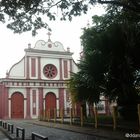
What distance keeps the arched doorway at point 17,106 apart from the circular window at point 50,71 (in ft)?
18.0

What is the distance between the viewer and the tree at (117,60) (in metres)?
18.8

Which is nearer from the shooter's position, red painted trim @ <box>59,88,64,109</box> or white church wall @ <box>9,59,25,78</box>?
white church wall @ <box>9,59,25,78</box>

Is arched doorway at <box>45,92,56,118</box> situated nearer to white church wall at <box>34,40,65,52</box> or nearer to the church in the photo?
the church

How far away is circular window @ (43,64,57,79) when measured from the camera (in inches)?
1748

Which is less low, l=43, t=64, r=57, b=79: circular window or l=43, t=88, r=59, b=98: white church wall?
l=43, t=64, r=57, b=79: circular window

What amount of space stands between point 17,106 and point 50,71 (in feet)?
23.8

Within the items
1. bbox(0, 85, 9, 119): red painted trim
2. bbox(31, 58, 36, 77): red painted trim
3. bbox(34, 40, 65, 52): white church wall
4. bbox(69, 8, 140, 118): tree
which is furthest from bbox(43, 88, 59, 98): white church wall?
bbox(69, 8, 140, 118): tree

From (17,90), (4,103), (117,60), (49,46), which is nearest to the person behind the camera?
(117,60)

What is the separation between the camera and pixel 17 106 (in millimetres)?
41188

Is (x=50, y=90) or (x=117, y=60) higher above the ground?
(x=117, y=60)

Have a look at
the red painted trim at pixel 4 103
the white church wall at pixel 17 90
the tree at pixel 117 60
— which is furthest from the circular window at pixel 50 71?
the tree at pixel 117 60

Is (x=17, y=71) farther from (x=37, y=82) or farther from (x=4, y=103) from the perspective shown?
(x=4, y=103)

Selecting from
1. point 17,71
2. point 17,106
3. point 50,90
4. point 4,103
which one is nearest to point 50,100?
point 50,90

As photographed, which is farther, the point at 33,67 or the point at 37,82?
the point at 33,67
